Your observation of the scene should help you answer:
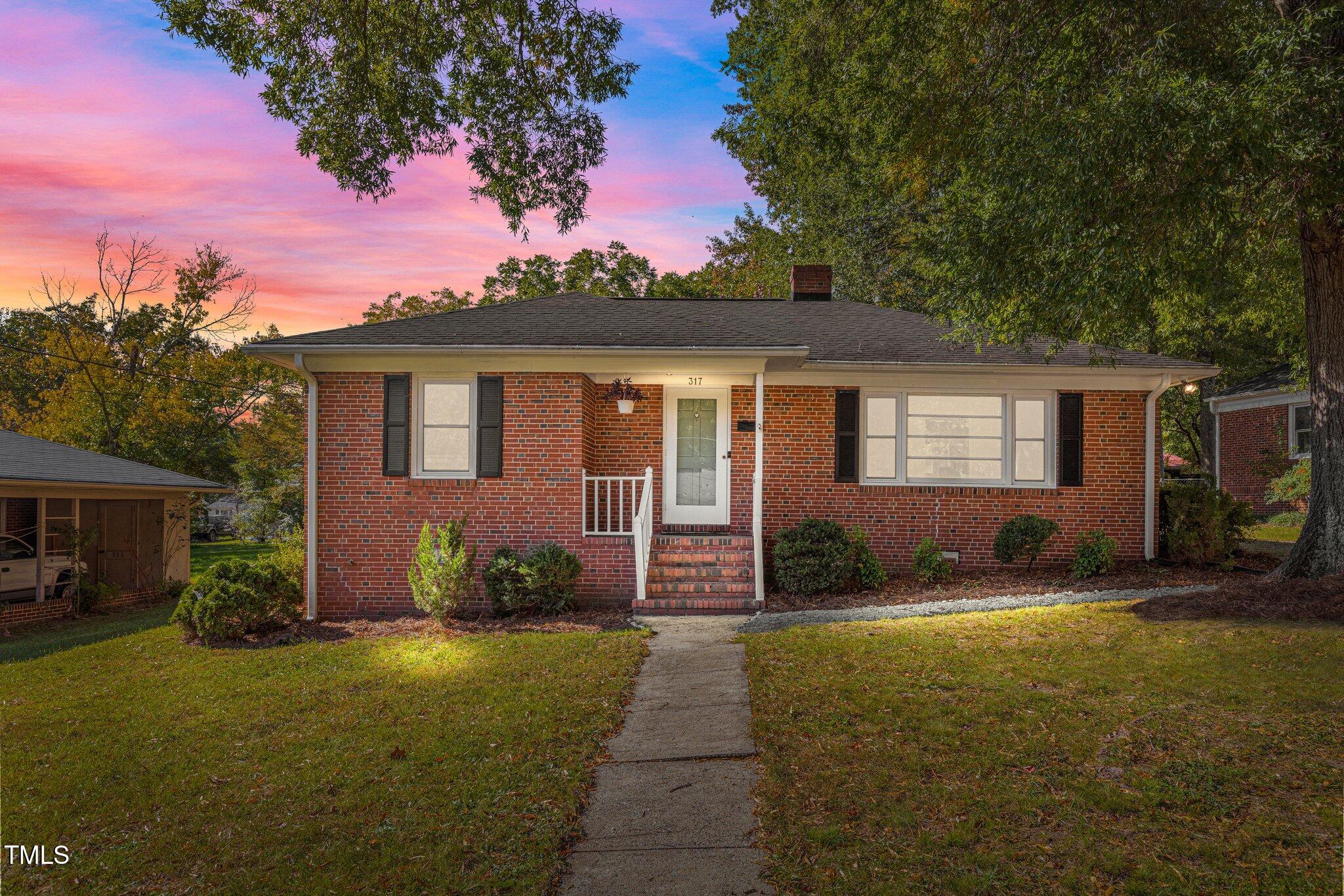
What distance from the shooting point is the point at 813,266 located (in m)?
14.9

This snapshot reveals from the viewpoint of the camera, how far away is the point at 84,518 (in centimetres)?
1538

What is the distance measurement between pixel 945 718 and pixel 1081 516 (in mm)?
7457

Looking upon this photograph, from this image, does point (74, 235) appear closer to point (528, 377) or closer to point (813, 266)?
point (528, 377)

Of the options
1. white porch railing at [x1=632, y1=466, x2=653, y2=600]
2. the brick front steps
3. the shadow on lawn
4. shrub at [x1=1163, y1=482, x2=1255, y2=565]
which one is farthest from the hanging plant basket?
shrub at [x1=1163, y1=482, x2=1255, y2=565]

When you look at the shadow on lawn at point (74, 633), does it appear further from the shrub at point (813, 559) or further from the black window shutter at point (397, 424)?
the shrub at point (813, 559)

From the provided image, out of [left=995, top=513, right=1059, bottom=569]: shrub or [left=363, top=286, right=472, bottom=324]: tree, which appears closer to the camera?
[left=995, top=513, right=1059, bottom=569]: shrub

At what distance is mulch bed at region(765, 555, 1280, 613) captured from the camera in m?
9.34

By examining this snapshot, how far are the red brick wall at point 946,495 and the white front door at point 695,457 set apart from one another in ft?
2.36

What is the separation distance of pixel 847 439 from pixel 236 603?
8.31 meters

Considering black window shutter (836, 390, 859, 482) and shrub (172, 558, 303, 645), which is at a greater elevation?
black window shutter (836, 390, 859, 482)

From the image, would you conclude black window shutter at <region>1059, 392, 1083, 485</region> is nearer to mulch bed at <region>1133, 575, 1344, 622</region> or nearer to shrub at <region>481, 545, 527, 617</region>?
mulch bed at <region>1133, 575, 1344, 622</region>

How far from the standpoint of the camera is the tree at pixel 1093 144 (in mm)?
6020

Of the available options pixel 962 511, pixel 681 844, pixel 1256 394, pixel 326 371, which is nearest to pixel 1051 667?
pixel 681 844

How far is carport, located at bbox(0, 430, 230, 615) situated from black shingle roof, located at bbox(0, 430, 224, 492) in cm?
2
